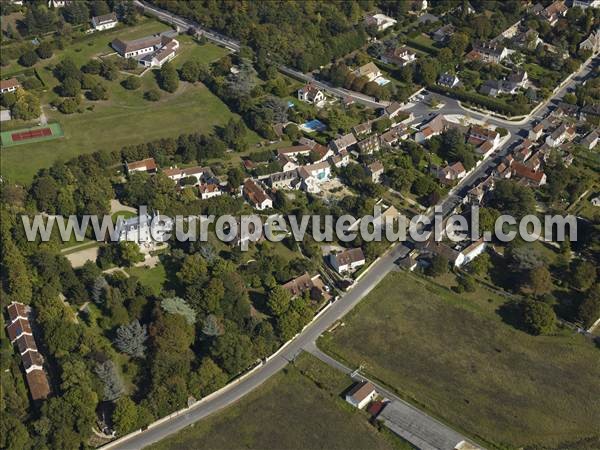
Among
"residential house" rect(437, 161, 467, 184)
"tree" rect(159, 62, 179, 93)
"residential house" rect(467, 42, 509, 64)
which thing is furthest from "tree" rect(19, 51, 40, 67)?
"residential house" rect(467, 42, 509, 64)

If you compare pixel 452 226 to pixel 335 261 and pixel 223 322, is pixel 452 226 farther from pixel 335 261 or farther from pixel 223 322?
pixel 223 322

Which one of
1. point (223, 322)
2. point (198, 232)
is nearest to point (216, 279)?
point (223, 322)

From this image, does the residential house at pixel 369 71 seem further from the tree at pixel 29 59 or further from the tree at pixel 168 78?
the tree at pixel 29 59

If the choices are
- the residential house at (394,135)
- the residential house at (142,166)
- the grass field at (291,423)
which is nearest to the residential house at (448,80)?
the residential house at (394,135)

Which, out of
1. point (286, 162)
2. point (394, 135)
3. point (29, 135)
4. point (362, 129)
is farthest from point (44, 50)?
point (394, 135)

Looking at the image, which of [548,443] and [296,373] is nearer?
[548,443]

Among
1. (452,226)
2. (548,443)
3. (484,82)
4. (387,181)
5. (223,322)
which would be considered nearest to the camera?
(548,443)

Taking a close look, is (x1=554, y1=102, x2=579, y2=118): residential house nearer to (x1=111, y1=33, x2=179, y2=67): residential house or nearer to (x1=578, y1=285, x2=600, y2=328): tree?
(x1=578, y1=285, x2=600, y2=328): tree

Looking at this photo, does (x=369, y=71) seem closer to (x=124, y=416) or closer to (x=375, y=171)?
(x=375, y=171)
